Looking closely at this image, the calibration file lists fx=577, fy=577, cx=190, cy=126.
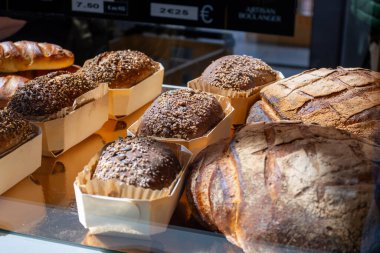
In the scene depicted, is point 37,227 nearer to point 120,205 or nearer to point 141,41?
point 120,205

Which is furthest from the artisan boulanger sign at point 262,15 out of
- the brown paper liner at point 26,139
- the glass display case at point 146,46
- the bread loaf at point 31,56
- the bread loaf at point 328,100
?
the bread loaf at point 31,56

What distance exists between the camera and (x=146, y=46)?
6.82 feet

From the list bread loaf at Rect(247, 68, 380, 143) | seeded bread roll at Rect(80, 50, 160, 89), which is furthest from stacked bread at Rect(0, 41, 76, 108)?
bread loaf at Rect(247, 68, 380, 143)

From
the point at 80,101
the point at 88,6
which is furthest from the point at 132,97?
the point at 88,6

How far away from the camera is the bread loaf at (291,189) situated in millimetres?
1029

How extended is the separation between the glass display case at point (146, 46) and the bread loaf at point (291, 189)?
0.07 feet

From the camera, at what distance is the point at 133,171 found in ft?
3.98

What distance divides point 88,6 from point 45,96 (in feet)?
1.00

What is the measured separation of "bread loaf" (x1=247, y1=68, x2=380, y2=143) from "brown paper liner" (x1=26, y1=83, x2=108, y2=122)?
1.60 ft

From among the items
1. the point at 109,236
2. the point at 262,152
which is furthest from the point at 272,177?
the point at 109,236

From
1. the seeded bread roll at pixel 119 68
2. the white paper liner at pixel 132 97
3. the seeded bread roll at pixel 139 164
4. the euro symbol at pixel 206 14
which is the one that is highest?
the euro symbol at pixel 206 14

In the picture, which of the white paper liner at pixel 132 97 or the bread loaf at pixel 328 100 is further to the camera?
the white paper liner at pixel 132 97

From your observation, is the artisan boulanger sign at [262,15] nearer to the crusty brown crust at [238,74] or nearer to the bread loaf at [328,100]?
the bread loaf at [328,100]

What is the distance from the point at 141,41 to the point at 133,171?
0.97m
